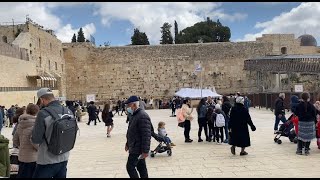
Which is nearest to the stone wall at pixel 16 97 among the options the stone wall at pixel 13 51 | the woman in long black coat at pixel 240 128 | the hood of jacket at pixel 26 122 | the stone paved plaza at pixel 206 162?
the stone wall at pixel 13 51

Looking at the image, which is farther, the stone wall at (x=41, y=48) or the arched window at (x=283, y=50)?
the arched window at (x=283, y=50)

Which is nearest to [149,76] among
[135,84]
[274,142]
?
[135,84]

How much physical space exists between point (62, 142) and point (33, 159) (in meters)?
1.03

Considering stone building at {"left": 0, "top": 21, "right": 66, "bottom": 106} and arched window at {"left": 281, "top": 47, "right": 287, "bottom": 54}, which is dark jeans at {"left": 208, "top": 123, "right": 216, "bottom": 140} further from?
arched window at {"left": 281, "top": 47, "right": 287, "bottom": 54}

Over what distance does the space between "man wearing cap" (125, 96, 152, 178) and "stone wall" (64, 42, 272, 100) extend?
29.4 m

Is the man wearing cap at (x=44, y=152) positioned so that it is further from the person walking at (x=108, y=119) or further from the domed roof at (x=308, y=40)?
the domed roof at (x=308, y=40)

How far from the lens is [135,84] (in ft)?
113

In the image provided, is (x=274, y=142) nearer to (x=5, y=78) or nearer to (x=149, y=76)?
(x=5, y=78)

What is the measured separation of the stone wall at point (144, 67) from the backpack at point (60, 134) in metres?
30.4

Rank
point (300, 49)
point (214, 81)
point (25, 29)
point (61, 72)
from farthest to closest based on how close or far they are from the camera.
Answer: point (300, 49) → point (214, 81) → point (61, 72) → point (25, 29)

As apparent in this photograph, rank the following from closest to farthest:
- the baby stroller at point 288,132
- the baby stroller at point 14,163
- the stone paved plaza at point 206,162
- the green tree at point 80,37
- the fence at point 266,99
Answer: the baby stroller at point 14,163 → the stone paved plaza at point 206,162 → the baby stroller at point 288,132 → the fence at point 266,99 → the green tree at point 80,37

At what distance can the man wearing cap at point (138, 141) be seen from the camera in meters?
4.85

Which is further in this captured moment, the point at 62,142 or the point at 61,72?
the point at 61,72

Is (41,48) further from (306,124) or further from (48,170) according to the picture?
(48,170)
